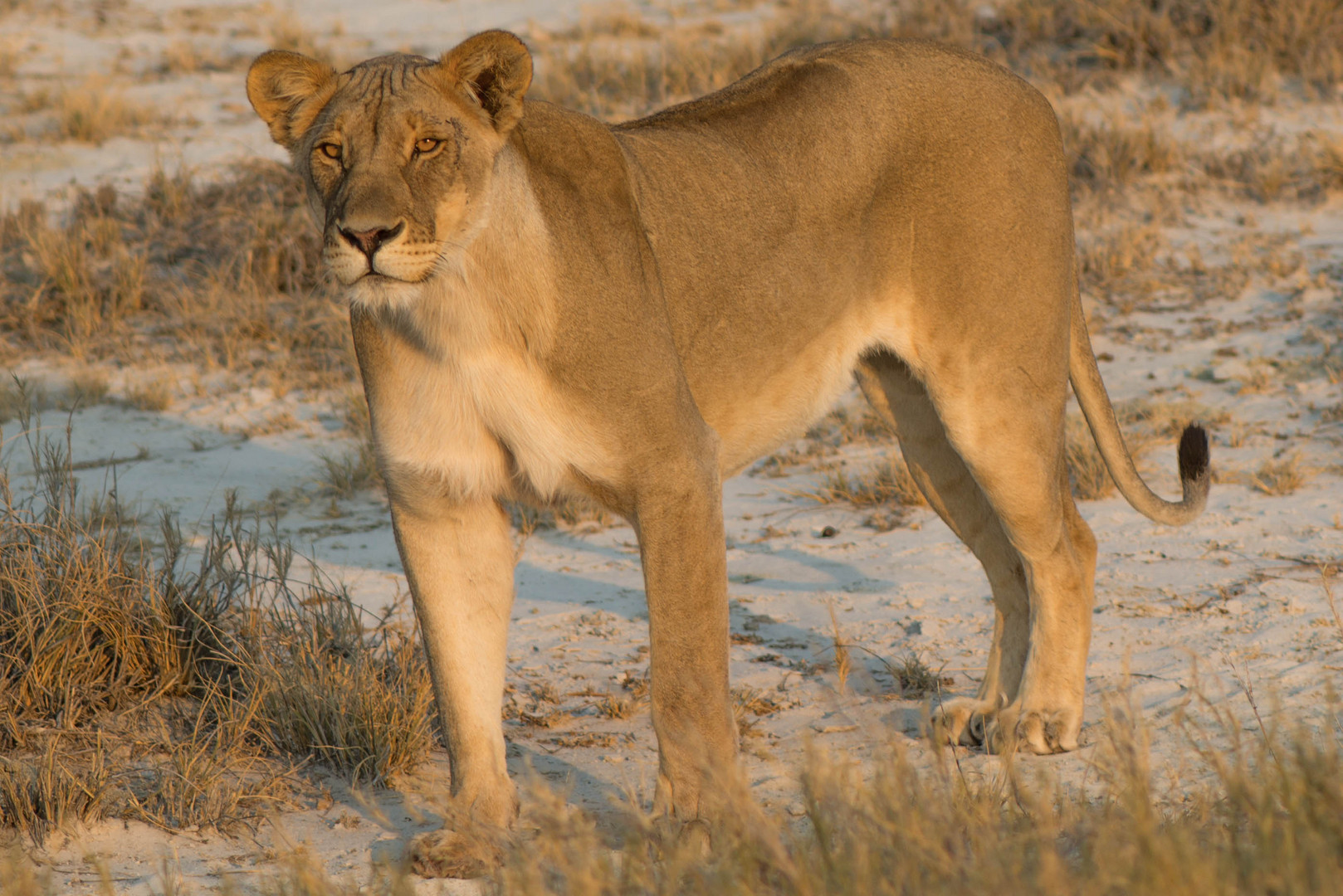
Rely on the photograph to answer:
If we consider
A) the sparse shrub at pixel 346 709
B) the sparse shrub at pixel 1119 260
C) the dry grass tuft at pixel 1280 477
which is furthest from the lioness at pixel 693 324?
the sparse shrub at pixel 1119 260

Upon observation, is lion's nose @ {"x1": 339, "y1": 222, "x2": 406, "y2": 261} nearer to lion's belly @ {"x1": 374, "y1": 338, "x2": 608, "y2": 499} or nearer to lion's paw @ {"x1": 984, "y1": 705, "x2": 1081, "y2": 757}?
lion's belly @ {"x1": 374, "y1": 338, "x2": 608, "y2": 499}

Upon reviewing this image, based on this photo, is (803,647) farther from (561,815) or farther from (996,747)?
(561,815)

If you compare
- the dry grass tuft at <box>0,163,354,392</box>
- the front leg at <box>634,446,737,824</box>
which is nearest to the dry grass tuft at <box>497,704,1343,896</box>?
the front leg at <box>634,446,737,824</box>

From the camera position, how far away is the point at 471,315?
2.85 m

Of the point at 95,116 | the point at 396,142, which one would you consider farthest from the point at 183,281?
the point at 396,142

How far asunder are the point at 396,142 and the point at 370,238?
0.23 metres

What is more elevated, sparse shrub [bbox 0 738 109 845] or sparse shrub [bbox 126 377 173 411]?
sparse shrub [bbox 126 377 173 411]

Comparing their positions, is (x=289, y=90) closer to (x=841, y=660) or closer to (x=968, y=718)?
(x=841, y=660)

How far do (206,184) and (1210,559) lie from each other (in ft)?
20.1

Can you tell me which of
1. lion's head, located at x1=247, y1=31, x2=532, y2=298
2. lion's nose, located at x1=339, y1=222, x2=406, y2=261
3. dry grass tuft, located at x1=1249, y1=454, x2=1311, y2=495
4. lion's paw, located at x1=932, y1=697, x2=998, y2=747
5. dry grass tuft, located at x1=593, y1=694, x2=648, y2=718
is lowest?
dry grass tuft, located at x1=593, y1=694, x2=648, y2=718

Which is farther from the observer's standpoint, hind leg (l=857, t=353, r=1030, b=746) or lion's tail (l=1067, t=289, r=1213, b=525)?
lion's tail (l=1067, t=289, r=1213, b=525)

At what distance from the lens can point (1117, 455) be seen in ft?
13.7

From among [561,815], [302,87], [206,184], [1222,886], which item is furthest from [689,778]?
[206,184]

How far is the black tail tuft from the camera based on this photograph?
4.09 meters
